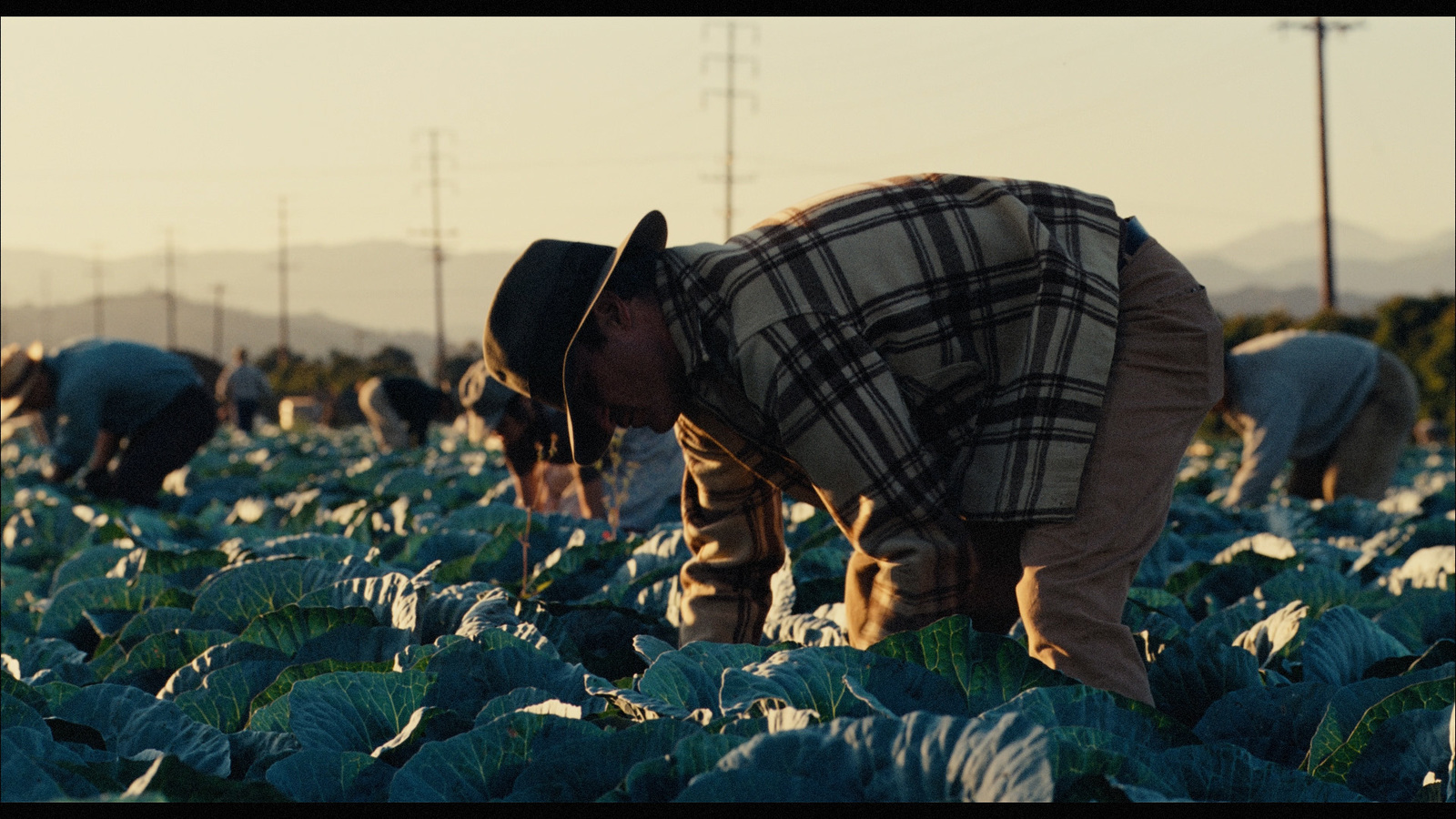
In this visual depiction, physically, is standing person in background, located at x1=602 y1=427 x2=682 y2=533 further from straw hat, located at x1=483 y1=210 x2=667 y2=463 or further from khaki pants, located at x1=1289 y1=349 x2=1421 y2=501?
khaki pants, located at x1=1289 y1=349 x2=1421 y2=501

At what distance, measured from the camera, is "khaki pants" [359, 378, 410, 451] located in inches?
652

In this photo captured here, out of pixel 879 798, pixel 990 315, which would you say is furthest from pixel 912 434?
pixel 879 798

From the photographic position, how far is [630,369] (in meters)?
2.40

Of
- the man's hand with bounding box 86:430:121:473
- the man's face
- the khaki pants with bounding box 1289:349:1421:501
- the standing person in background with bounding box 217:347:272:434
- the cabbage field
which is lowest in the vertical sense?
the standing person in background with bounding box 217:347:272:434

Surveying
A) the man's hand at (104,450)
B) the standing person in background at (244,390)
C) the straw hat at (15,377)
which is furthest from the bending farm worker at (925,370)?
the standing person in background at (244,390)

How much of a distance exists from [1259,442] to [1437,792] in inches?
230

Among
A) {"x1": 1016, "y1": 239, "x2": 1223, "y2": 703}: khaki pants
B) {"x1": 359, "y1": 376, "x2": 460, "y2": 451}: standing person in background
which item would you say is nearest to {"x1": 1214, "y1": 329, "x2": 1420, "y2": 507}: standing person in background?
{"x1": 1016, "y1": 239, "x2": 1223, "y2": 703}: khaki pants

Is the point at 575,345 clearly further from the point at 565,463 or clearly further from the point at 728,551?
the point at 565,463

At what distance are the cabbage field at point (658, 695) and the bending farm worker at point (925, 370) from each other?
0.28 metres

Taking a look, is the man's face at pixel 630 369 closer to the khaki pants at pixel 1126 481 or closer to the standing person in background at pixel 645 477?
the khaki pants at pixel 1126 481

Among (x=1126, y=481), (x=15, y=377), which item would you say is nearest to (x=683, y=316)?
(x=1126, y=481)

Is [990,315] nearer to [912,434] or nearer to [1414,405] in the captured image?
[912,434]

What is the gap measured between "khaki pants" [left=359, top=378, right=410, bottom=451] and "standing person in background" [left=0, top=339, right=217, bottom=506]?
6.84 meters

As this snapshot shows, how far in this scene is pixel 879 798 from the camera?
1515mm
